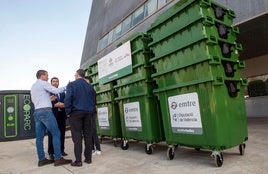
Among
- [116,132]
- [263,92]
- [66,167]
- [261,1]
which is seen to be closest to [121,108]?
[116,132]

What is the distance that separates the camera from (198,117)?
3740 millimetres

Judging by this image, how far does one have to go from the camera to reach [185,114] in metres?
3.95

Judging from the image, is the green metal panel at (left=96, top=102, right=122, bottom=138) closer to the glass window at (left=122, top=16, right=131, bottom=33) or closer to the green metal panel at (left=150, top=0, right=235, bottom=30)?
the green metal panel at (left=150, top=0, right=235, bottom=30)

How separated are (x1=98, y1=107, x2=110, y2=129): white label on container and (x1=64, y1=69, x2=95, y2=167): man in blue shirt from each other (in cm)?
192

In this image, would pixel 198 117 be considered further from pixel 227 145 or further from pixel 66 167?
pixel 66 167

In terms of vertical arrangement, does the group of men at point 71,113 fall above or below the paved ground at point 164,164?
above

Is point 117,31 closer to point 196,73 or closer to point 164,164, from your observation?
point 196,73

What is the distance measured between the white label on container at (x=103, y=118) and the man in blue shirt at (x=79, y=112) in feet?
6.30

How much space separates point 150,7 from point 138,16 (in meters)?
1.27

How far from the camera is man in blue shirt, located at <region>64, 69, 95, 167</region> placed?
4.40 m

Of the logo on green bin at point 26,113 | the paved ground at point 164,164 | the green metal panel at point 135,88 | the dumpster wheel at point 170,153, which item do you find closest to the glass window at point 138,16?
the logo on green bin at point 26,113

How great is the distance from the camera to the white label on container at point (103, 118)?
6.56 metres

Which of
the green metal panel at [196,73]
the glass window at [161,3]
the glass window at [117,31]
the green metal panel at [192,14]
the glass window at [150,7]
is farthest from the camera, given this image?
the glass window at [117,31]

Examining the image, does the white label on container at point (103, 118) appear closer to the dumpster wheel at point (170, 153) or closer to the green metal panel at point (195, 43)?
the dumpster wheel at point (170, 153)
